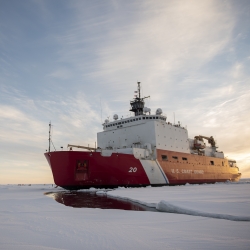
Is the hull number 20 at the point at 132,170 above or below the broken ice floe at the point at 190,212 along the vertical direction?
above

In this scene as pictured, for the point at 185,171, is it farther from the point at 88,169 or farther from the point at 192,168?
the point at 88,169

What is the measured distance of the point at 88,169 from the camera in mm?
17656

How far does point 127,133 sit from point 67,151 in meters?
10.1

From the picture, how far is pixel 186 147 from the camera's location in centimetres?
2862

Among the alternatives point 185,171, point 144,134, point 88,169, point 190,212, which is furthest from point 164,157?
point 190,212

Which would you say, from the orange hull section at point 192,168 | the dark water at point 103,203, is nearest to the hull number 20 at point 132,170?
the orange hull section at point 192,168

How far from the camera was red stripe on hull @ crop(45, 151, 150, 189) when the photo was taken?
17.2 metres

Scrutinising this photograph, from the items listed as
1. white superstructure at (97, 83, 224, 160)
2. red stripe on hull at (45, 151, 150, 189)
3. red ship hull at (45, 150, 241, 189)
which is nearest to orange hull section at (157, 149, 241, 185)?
red ship hull at (45, 150, 241, 189)

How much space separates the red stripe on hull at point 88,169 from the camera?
17.2 m

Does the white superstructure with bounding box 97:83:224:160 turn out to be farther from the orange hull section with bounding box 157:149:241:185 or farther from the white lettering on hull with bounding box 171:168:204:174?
the white lettering on hull with bounding box 171:168:204:174

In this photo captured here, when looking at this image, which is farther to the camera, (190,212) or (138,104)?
(138,104)

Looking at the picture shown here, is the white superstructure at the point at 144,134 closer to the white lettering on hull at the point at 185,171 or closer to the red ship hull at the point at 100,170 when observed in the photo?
the red ship hull at the point at 100,170

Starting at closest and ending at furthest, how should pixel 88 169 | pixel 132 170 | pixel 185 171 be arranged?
pixel 88 169 → pixel 132 170 → pixel 185 171

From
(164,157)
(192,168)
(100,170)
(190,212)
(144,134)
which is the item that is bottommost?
(190,212)
